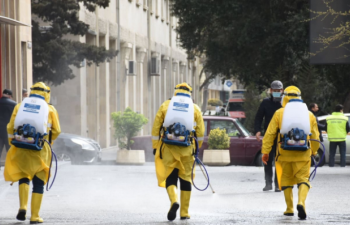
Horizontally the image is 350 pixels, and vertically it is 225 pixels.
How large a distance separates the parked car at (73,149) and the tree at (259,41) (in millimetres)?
8179

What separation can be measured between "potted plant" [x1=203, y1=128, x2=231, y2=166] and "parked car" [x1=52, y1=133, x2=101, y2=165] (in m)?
3.16

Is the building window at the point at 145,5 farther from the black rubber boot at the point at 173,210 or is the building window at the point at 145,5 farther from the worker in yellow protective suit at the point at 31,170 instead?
the black rubber boot at the point at 173,210

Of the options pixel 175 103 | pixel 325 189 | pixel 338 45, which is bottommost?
pixel 325 189

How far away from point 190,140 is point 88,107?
2323 centimetres

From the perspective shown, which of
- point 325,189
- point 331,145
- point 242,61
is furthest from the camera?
point 242,61

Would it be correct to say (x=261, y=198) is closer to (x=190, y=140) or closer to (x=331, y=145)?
(x=190, y=140)

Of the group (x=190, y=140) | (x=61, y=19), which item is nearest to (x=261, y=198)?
(x=190, y=140)

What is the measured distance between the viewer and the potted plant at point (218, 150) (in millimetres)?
19922

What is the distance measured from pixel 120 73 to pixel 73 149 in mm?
16501

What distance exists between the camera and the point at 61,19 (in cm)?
2519

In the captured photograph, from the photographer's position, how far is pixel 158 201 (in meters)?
11.6

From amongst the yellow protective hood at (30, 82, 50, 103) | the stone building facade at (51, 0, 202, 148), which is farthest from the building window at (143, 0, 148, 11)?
the yellow protective hood at (30, 82, 50, 103)

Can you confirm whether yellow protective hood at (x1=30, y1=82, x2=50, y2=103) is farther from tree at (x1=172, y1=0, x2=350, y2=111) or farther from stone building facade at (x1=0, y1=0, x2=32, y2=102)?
tree at (x1=172, y1=0, x2=350, y2=111)

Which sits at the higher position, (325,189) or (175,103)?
(175,103)
